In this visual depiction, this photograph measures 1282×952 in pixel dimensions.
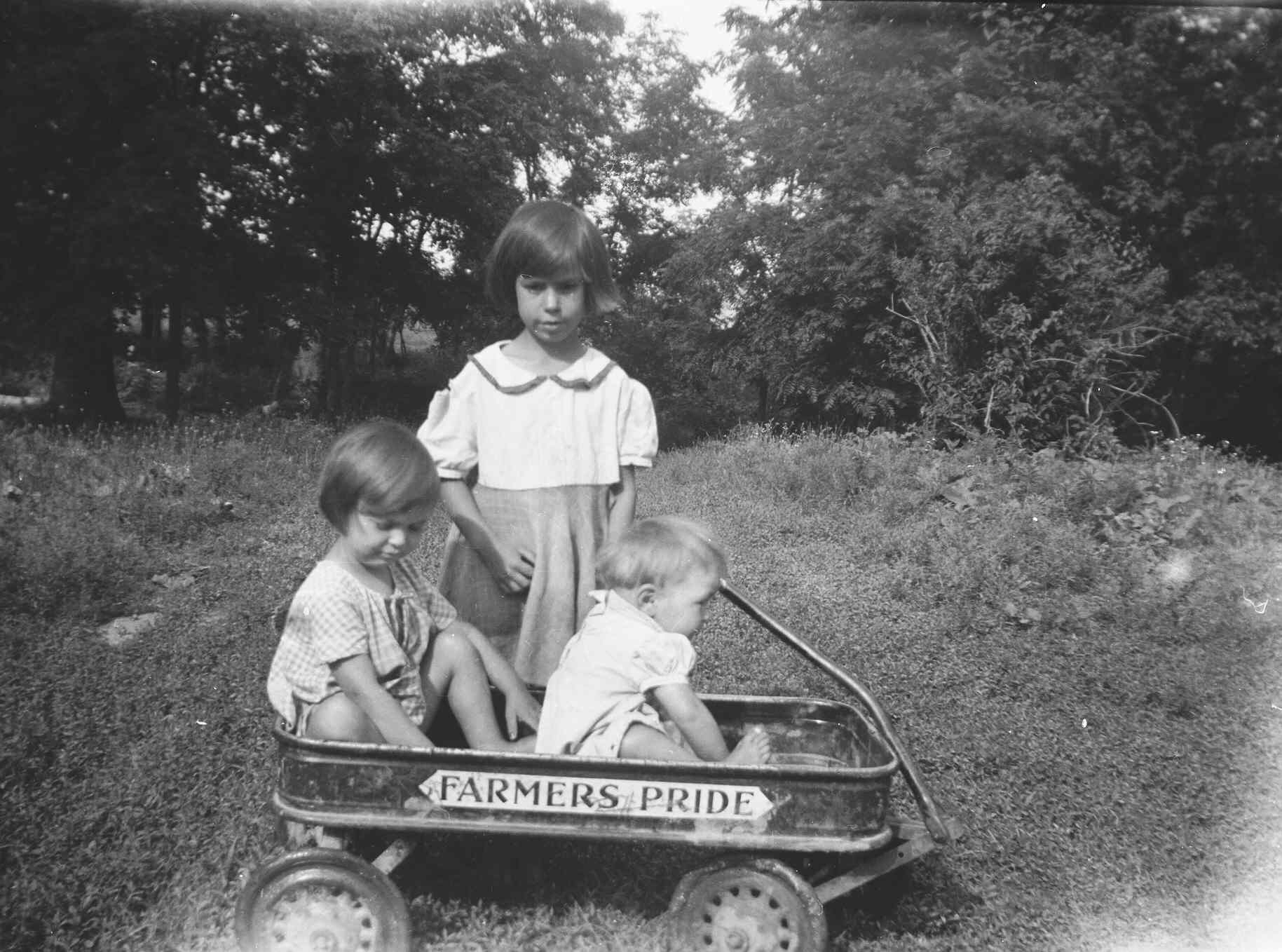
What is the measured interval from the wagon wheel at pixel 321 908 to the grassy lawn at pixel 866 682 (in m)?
0.24

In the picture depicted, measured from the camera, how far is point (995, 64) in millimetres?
15453

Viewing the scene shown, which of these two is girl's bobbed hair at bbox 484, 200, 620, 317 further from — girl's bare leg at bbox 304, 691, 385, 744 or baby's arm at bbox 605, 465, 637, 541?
girl's bare leg at bbox 304, 691, 385, 744

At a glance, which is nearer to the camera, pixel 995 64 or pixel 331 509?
pixel 331 509

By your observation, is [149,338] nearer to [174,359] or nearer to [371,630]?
[174,359]

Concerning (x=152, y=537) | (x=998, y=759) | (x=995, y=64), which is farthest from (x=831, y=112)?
(x=998, y=759)

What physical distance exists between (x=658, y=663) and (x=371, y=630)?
0.74 meters

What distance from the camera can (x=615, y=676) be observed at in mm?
2404

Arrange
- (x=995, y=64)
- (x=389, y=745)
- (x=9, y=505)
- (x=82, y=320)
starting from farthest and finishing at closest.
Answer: (x=995, y=64) < (x=82, y=320) < (x=9, y=505) < (x=389, y=745)

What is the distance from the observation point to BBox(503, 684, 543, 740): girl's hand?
8.77 feet

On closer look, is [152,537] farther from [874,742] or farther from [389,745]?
[874,742]

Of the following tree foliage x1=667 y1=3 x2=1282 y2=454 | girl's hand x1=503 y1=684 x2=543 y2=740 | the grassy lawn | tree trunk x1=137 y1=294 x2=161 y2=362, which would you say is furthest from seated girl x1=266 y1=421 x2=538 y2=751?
tree trunk x1=137 y1=294 x2=161 y2=362

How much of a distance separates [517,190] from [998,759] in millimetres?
17868

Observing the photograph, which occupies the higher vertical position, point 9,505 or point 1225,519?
point 1225,519

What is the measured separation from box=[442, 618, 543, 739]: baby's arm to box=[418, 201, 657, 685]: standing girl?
124mm
